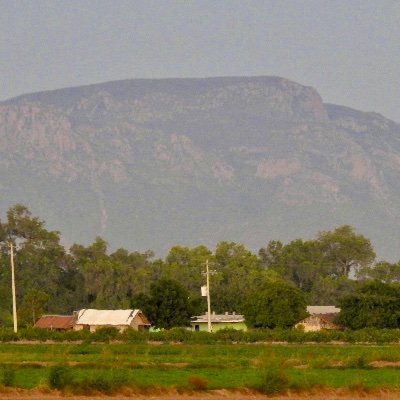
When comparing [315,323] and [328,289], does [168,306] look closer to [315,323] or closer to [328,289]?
[315,323]

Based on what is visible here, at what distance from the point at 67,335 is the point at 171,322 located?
73.7 ft

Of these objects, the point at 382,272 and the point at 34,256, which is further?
the point at 382,272

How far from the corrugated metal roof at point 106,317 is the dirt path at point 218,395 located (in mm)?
58994

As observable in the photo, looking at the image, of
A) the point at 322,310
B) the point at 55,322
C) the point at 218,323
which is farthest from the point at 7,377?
the point at 322,310

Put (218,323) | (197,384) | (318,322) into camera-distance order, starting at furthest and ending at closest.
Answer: (218,323) < (318,322) < (197,384)

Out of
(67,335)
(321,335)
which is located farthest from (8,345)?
(321,335)

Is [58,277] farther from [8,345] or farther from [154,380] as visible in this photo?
[154,380]

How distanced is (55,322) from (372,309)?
24801mm

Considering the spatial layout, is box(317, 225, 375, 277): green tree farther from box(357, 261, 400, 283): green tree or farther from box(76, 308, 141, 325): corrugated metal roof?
box(76, 308, 141, 325): corrugated metal roof

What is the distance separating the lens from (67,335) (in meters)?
90.4

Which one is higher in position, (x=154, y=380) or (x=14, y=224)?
(x=14, y=224)

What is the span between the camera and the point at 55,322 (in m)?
112

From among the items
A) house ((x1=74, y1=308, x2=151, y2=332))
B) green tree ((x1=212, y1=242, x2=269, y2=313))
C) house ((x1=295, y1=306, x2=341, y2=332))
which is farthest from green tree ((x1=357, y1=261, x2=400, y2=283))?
house ((x1=74, y1=308, x2=151, y2=332))

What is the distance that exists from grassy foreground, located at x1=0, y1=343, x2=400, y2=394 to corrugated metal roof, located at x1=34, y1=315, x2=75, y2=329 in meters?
25.9
